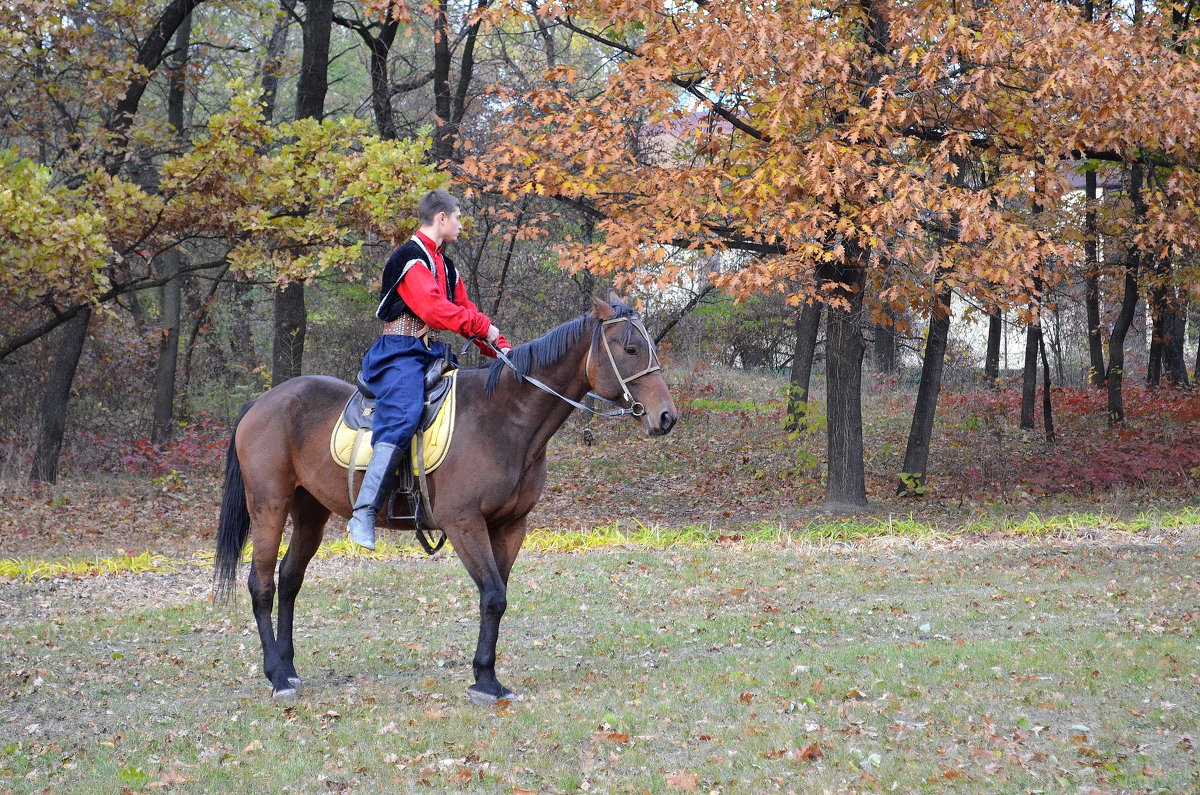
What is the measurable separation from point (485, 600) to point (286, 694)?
145 cm

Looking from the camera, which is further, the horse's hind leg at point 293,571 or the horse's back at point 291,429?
the horse's back at point 291,429

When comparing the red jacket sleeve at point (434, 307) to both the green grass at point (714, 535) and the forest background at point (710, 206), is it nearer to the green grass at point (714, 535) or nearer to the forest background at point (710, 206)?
the forest background at point (710, 206)

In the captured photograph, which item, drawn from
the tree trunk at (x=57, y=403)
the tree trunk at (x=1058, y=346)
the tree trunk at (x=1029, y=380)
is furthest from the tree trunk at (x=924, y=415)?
the tree trunk at (x=57, y=403)

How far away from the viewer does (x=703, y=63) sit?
12.0m

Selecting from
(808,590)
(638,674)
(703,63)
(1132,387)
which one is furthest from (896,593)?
(1132,387)

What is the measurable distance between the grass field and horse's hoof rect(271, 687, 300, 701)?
0.09 metres

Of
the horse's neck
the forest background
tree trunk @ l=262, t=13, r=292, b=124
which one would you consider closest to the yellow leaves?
the forest background

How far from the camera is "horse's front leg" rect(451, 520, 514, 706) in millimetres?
6184

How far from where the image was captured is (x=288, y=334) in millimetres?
17375

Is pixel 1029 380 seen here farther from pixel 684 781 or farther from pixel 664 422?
pixel 684 781

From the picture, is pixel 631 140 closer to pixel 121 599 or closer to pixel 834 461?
pixel 834 461

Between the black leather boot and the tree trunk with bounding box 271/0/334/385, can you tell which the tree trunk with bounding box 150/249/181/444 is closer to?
the tree trunk with bounding box 271/0/334/385

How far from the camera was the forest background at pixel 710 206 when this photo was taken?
38.2 ft

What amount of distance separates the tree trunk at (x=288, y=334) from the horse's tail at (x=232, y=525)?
408 inches
